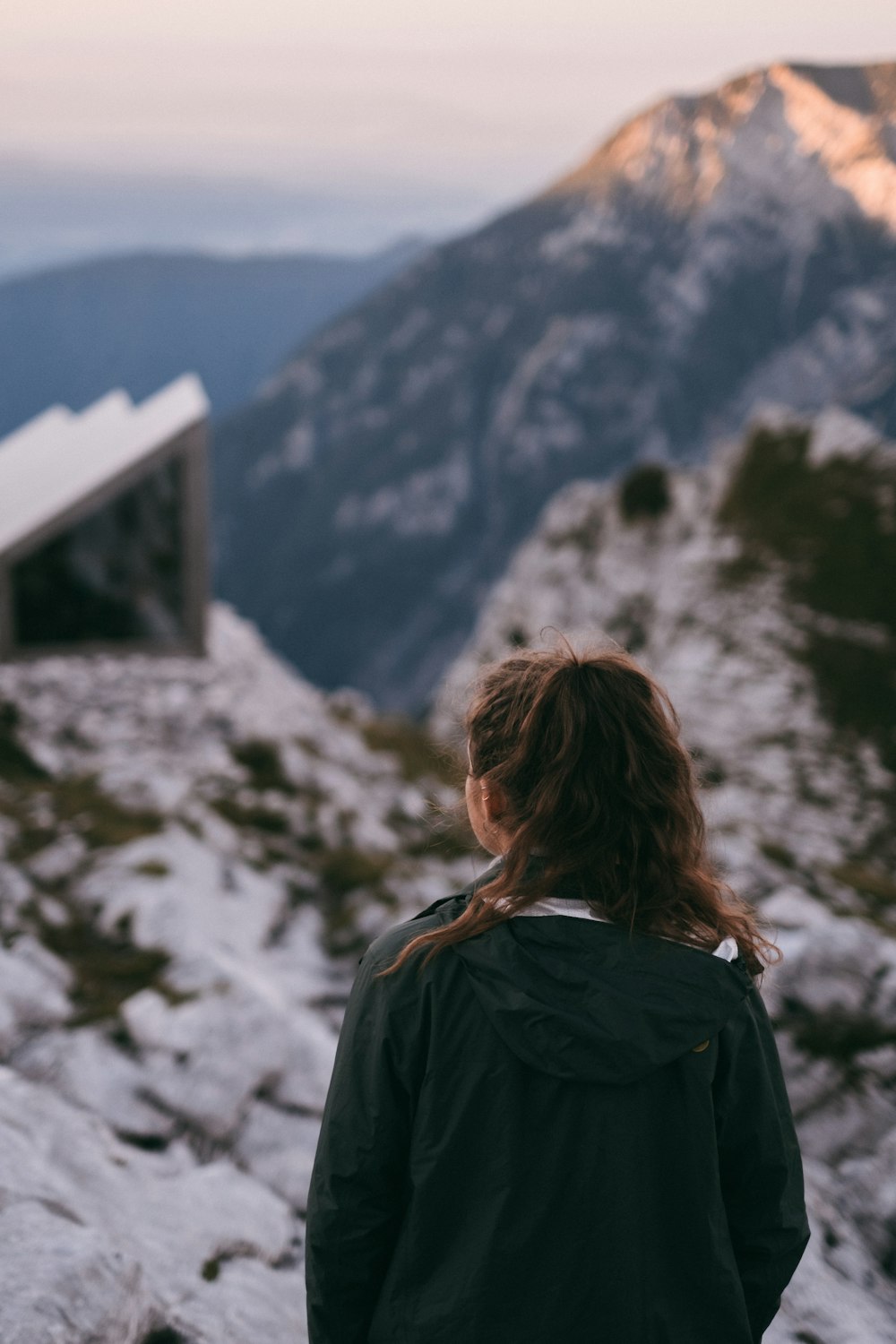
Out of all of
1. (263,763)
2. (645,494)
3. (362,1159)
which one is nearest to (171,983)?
(362,1159)

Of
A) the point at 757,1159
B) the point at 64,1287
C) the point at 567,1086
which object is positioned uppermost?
the point at 567,1086

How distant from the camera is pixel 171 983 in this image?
25.9 feet

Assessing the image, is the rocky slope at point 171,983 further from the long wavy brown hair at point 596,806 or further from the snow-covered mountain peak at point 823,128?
the snow-covered mountain peak at point 823,128

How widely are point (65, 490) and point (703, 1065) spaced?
18.9m

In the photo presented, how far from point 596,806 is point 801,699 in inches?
741

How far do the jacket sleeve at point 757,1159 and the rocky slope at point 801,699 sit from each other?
997mm

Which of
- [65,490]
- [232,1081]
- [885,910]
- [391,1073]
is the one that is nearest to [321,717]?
[65,490]

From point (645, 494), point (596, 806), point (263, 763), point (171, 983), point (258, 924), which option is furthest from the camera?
point (645, 494)

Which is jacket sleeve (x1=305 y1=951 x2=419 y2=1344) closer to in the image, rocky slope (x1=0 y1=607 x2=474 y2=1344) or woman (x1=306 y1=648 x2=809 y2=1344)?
woman (x1=306 y1=648 x2=809 y2=1344)

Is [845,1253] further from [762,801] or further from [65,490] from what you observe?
[65,490]

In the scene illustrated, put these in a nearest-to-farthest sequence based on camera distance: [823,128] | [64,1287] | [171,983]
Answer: [64,1287]
[171,983]
[823,128]

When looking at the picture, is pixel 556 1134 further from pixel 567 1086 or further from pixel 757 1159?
pixel 757 1159

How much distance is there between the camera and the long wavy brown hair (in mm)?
2721

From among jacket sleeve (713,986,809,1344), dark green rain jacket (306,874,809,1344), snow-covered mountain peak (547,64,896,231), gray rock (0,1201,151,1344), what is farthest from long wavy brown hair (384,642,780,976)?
snow-covered mountain peak (547,64,896,231)
